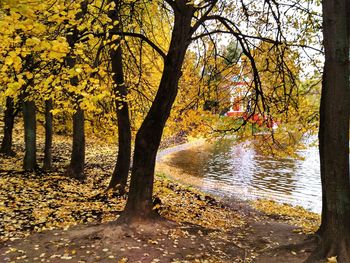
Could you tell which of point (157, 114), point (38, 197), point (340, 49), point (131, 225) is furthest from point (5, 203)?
point (340, 49)

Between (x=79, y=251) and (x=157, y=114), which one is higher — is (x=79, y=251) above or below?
below

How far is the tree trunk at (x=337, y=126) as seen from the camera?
17.6 feet

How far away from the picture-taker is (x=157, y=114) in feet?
24.2

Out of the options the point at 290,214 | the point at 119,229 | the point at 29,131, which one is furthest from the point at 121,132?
the point at 290,214

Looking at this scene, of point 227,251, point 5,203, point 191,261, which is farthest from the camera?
point 5,203

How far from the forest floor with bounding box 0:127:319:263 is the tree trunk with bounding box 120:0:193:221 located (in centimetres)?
39

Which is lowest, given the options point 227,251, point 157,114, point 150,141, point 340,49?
point 227,251

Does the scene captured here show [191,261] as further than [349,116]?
Yes

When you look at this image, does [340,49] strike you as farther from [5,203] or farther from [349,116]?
[5,203]

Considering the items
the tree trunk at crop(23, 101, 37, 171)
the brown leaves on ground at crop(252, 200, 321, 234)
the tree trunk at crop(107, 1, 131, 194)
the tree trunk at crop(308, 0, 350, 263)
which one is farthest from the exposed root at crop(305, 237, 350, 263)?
the tree trunk at crop(23, 101, 37, 171)

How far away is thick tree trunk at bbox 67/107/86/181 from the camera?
12.7 m

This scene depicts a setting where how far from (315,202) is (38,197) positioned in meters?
12.3

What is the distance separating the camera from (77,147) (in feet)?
42.0

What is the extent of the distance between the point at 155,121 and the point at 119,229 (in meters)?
2.25
